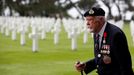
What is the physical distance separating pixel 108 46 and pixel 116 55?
0.59ft

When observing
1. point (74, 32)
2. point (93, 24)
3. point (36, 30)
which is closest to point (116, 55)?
point (93, 24)

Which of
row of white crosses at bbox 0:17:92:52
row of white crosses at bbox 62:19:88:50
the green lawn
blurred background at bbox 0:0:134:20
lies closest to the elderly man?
the green lawn

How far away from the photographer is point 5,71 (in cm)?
1548

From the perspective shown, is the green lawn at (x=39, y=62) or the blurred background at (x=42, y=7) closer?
the green lawn at (x=39, y=62)

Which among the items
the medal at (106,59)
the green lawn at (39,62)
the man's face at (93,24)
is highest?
the man's face at (93,24)

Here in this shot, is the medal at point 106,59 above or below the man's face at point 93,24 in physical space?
below

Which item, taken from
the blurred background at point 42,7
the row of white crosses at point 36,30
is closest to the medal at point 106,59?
the row of white crosses at point 36,30

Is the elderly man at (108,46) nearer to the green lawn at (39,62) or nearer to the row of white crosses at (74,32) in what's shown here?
→ the green lawn at (39,62)

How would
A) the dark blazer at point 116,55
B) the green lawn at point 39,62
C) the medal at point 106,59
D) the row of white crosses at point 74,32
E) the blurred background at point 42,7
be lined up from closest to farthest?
the dark blazer at point 116,55, the medal at point 106,59, the green lawn at point 39,62, the row of white crosses at point 74,32, the blurred background at point 42,7

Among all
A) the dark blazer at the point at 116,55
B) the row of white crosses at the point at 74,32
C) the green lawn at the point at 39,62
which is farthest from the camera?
the row of white crosses at the point at 74,32

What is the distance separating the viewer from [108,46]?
21.8 feet

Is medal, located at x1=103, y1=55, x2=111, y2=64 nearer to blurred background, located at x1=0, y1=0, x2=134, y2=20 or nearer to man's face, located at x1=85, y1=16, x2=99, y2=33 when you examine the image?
A: man's face, located at x1=85, y1=16, x2=99, y2=33

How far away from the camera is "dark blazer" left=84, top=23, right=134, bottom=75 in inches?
255

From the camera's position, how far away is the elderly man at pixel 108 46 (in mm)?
6484
